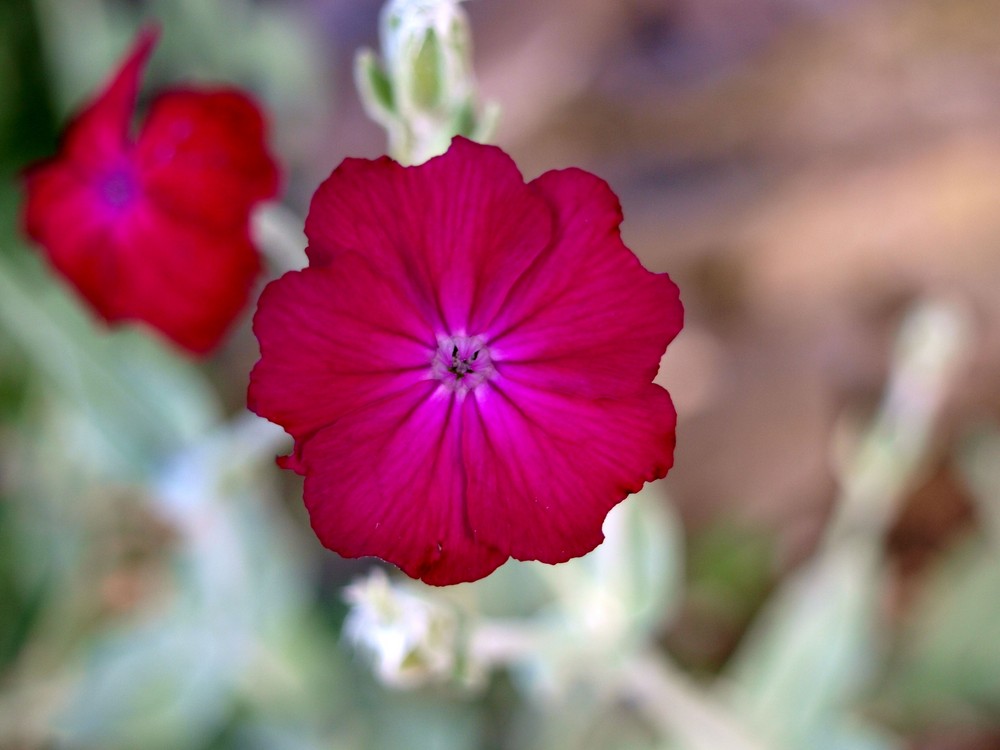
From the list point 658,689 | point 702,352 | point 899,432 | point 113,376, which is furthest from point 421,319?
point 702,352

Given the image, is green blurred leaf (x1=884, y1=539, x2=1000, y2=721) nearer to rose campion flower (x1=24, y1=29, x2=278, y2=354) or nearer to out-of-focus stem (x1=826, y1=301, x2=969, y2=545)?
out-of-focus stem (x1=826, y1=301, x2=969, y2=545)

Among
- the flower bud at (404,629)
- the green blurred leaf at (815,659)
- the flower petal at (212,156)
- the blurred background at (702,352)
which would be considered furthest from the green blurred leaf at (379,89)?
Result: the green blurred leaf at (815,659)

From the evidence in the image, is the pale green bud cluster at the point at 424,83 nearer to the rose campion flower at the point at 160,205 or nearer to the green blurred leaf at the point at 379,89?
the green blurred leaf at the point at 379,89

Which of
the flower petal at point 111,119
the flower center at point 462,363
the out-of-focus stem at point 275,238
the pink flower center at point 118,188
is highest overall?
the flower petal at point 111,119

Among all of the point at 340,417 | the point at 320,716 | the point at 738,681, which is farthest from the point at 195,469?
the point at 738,681

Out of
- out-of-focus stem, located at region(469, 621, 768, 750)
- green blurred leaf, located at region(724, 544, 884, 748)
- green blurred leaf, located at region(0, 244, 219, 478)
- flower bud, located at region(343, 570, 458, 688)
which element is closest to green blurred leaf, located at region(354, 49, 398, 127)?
flower bud, located at region(343, 570, 458, 688)

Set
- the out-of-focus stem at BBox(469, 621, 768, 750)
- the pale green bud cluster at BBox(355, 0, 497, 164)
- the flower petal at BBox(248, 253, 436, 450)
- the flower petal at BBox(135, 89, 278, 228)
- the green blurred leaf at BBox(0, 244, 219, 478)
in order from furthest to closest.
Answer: the green blurred leaf at BBox(0, 244, 219, 478) → the out-of-focus stem at BBox(469, 621, 768, 750) → the flower petal at BBox(135, 89, 278, 228) → the pale green bud cluster at BBox(355, 0, 497, 164) → the flower petal at BBox(248, 253, 436, 450)

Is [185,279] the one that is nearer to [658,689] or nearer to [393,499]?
[393,499]
